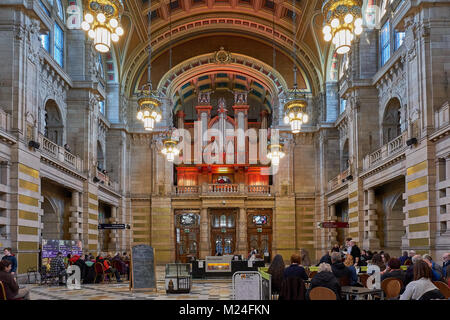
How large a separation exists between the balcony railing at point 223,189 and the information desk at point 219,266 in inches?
522

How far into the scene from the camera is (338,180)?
30.2 meters

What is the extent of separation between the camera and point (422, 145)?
57.7 ft

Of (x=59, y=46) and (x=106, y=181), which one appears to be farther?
(x=106, y=181)

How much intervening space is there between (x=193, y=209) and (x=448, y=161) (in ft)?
70.3

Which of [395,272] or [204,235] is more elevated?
[395,272]

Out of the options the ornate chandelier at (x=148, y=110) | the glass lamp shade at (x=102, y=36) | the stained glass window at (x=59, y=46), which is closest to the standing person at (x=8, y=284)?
the glass lamp shade at (x=102, y=36)

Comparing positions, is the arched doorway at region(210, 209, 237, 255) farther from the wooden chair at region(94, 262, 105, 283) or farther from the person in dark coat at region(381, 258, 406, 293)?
the person in dark coat at region(381, 258, 406, 293)

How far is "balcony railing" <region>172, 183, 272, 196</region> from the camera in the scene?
116 feet

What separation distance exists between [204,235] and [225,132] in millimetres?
7423

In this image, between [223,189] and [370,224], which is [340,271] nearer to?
[370,224]

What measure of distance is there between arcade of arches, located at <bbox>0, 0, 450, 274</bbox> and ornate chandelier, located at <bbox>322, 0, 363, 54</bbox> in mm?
6143

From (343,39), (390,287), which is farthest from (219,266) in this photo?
(390,287)
